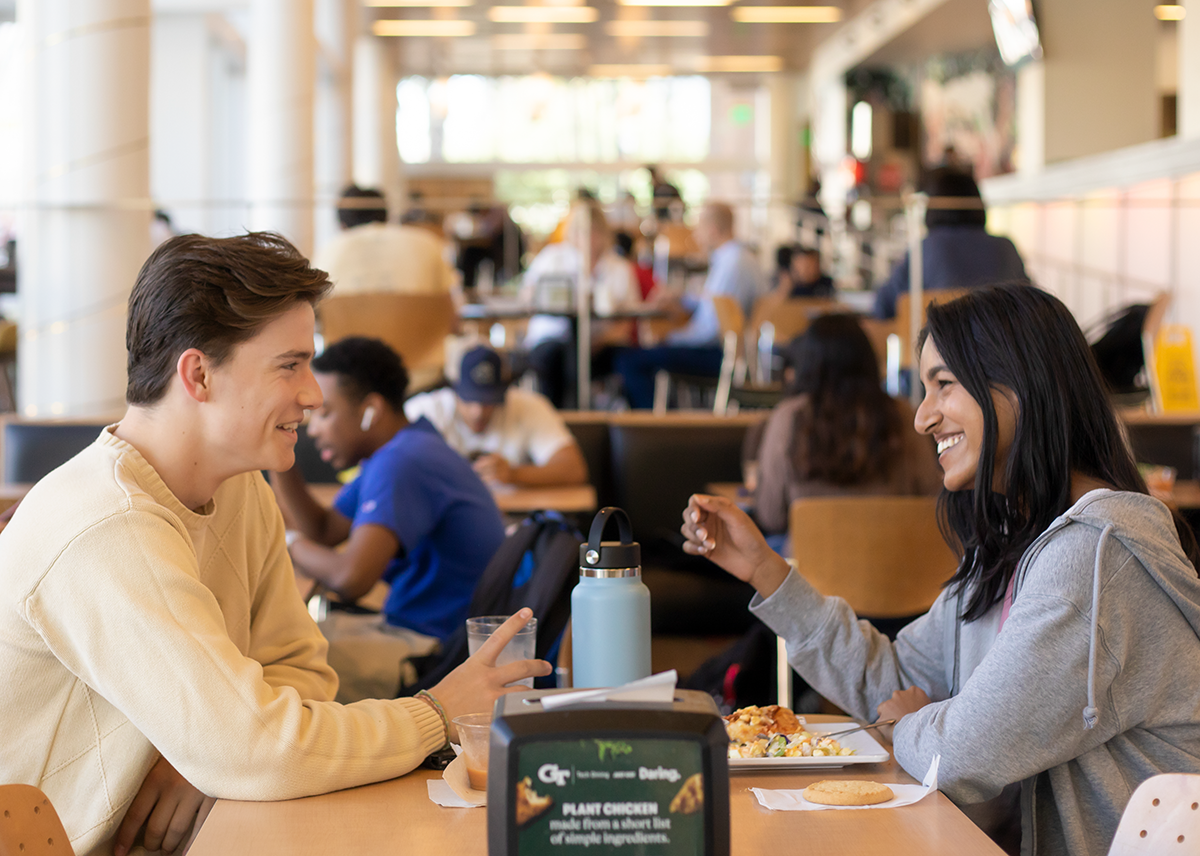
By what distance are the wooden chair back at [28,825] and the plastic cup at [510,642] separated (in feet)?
1.48

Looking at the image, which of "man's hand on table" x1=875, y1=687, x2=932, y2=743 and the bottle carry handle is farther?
"man's hand on table" x1=875, y1=687, x2=932, y2=743

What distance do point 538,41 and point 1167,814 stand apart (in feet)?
43.5

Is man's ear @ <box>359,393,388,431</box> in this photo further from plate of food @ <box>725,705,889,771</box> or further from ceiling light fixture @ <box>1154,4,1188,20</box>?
ceiling light fixture @ <box>1154,4,1188,20</box>

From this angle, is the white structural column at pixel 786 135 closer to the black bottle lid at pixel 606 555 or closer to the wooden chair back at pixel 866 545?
the wooden chair back at pixel 866 545

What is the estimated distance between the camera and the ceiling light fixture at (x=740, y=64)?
14.8 m

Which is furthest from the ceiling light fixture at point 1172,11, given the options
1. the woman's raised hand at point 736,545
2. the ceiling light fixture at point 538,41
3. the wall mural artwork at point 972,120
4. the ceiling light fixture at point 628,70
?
the ceiling light fixture at point 628,70

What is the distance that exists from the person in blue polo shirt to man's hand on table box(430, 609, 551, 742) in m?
1.07

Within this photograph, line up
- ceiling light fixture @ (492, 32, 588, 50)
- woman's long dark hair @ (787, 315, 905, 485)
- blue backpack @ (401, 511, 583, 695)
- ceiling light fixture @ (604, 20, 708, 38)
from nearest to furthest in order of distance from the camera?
blue backpack @ (401, 511, 583, 695)
woman's long dark hair @ (787, 315, 905, 485)
ceiling light fixture @ (604, 20, 708, 38)
ceiling light fixture @ (492, 32, 588, 50)

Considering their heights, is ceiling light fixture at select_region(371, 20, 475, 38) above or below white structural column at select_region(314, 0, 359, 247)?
above

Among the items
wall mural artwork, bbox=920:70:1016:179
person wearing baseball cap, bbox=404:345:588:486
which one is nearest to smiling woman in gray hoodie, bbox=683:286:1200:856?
person wearing baseball cap, bbox=404:345:588:486

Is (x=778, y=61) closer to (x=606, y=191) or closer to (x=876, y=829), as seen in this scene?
(x=606, y=191)

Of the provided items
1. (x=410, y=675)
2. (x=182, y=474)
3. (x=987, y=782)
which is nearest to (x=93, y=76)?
(x=410, y=675)

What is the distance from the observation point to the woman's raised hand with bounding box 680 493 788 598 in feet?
4.96

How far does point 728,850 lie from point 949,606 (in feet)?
2.58
